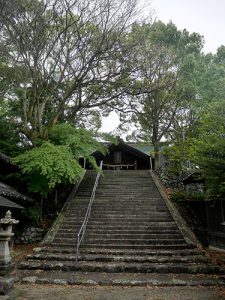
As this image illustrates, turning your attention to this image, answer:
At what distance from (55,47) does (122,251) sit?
12103 mm

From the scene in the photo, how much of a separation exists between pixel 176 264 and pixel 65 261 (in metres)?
4.21

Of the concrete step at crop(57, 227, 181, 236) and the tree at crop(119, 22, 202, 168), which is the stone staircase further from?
the tree at crop(119, 22, 202, 168)

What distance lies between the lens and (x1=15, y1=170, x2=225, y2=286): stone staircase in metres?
9.34

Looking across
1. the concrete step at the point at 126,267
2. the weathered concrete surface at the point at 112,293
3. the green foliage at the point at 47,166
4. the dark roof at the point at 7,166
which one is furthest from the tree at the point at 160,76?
the weathered concrete surface at the point at 112,293

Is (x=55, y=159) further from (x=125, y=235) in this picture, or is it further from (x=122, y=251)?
(x=122, y=251)

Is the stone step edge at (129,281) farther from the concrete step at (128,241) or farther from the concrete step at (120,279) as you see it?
the concrete step at (128,241)

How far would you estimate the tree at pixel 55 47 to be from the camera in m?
15.1

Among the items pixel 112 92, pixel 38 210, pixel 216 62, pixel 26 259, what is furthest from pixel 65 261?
pixel 216 62

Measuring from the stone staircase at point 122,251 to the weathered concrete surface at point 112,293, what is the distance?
0.39 metres

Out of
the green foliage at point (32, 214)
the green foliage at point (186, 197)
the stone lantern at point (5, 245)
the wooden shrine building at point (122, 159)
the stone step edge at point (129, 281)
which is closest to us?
the stone lantern at point (5, 245)

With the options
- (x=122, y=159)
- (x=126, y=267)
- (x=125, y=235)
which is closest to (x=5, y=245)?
(x=126, y=267)

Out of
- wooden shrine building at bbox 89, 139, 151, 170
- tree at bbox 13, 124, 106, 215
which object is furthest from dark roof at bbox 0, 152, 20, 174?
wooden shrine building at bbox 89, 139, 151, 170

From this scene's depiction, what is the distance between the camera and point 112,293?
26.5ft

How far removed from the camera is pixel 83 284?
8.80 m
